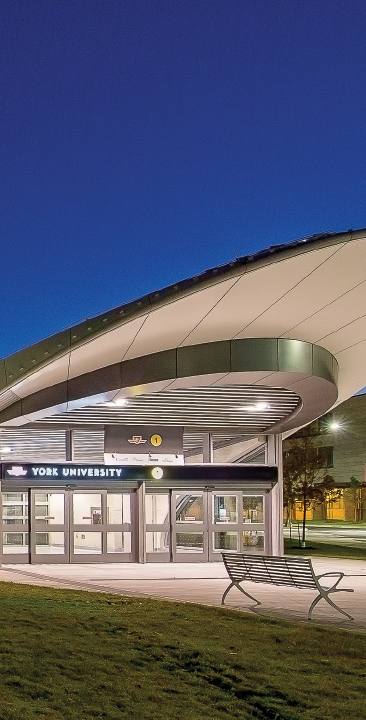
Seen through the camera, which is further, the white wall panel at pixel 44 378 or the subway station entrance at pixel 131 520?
the subway station entrance at pixel 131 520

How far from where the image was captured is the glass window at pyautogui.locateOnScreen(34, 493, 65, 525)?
25859 millimetres

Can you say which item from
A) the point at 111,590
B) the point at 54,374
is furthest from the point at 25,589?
the point at 54,374

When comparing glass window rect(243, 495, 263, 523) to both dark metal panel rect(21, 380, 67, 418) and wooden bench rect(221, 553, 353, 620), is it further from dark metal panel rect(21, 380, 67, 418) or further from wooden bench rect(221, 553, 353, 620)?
wooden bench rect(221, 553, 353, 620)

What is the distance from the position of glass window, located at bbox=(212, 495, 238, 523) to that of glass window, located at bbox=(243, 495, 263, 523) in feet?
1.36

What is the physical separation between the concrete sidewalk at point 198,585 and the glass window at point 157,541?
96cm

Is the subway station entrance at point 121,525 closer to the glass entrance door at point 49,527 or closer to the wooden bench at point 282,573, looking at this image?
the glass entrance door at point 49,527

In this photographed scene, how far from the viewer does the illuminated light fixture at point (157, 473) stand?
26156mm

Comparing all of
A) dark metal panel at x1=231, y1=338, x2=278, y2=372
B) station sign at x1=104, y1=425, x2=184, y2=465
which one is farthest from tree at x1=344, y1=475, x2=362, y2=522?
dark metal panel at x1=231, y1=338, x2=278, y2=372

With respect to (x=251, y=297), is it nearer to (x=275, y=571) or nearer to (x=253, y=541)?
(x=275, y=571)

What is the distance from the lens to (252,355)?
1947cm

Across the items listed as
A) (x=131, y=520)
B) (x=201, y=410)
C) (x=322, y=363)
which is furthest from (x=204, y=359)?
(x=131, y=520)

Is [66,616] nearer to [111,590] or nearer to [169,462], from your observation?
[111,590]

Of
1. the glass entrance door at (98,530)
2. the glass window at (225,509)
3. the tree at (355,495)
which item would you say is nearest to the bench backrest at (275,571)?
the glass entrance door at (98,530)

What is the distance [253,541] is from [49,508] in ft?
21.0
